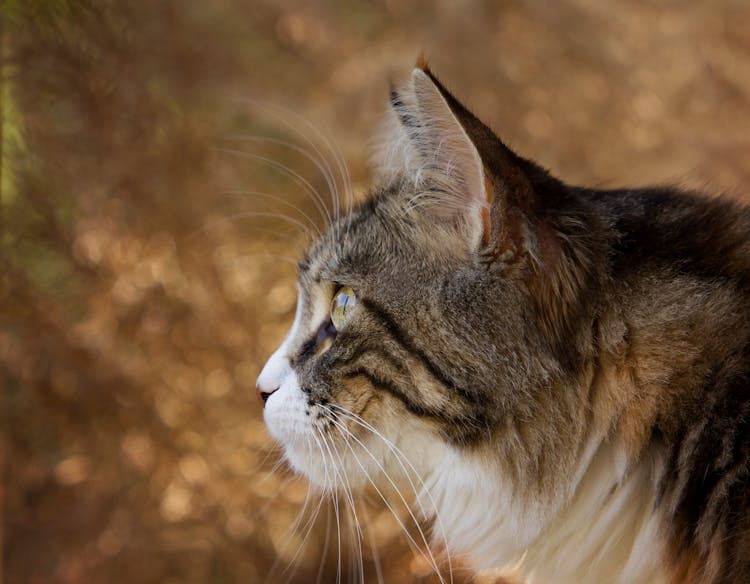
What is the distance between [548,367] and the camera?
93 centimetres

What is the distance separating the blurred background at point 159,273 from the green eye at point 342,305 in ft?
2.64

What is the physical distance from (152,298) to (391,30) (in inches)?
37.9

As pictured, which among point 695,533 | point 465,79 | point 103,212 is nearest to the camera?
point 695,533

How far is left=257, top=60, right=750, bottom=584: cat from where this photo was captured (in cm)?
90

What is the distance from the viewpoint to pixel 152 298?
1999 mm

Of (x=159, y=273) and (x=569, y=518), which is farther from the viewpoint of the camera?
(x=159, y=273)

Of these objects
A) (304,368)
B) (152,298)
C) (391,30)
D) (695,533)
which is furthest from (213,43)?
(695,533)

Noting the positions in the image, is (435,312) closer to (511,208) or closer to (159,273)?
(511,208)

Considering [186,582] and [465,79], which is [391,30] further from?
[186,582]

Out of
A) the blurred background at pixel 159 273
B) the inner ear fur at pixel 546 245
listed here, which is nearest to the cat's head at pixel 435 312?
the inner ear fur at pixel 546 245

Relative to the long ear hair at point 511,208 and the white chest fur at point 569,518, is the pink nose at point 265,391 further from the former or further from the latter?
the long ear hair at point 511,208

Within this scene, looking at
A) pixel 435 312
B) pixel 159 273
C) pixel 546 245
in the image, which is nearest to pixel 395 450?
pixel 435 312

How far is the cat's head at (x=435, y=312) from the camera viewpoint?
924 millimetres

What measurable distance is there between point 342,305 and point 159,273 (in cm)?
103
